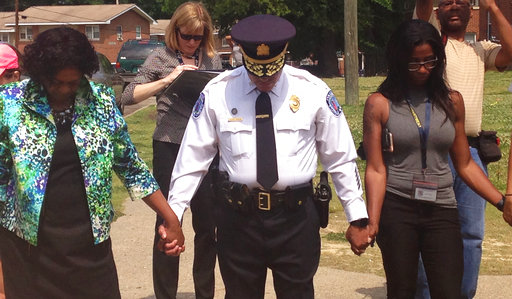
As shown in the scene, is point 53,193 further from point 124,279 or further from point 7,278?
point 124,279

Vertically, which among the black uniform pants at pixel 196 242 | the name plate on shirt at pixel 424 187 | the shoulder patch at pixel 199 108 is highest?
the shoulder patch at pixel 199 108

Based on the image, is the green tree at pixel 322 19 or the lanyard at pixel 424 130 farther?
the green tree at pixel 322 19

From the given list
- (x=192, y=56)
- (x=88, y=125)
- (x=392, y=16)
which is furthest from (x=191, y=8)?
(x=392, y=16)

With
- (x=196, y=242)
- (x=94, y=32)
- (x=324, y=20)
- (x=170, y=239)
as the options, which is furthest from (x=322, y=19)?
(x=170, y=239)

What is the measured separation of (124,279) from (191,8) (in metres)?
2.33

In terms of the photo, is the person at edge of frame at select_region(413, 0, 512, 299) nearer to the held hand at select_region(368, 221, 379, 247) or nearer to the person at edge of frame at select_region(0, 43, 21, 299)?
the held hand at select_region(368, 221, 379, 247)

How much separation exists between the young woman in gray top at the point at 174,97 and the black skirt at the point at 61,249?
150 cm

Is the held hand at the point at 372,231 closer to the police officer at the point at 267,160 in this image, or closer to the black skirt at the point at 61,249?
the police officer at the point at 267,160

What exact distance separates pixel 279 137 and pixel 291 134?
0.19ft

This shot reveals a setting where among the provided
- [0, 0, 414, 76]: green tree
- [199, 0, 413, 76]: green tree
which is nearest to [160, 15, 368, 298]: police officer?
[0, 0, 414, 76]: green tree

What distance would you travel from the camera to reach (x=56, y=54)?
3980 mm

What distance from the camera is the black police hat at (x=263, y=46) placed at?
4.25 m

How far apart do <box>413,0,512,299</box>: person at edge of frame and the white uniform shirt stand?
997 millimetres

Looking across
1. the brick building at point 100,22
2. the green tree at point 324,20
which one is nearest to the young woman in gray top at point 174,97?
the green tree at point 324,20
